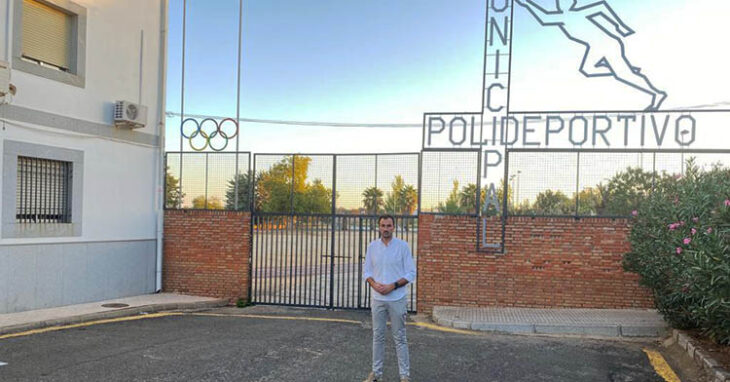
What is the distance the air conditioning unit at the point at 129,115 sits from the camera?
1188cm

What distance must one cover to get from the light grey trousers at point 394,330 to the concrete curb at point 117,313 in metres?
6.33

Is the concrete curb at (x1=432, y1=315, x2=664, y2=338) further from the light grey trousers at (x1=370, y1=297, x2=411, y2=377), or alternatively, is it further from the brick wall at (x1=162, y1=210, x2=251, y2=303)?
the brick wall at (x1=162, y1=210, x2=251, y2=303)

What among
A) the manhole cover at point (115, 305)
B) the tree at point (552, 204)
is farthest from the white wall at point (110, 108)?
the tree at point (552, 204)

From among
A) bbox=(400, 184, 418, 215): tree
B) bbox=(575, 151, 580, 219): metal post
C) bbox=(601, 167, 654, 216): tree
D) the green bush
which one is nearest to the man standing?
the green bush

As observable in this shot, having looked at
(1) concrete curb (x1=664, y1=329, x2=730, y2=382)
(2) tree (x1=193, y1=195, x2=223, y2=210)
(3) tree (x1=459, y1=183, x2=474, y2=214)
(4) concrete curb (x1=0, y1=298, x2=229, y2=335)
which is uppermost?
(3) tree (x1=459, y1=183, x2=474, y2=214)

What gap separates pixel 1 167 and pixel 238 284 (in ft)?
16.9

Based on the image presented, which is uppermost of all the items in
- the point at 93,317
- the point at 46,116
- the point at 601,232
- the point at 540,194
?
the point at 46,116

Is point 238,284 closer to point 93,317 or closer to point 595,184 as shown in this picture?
point 93,317

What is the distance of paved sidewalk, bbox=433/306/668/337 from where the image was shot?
29.5ft

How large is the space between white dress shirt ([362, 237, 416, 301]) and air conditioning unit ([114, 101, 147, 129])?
7.98 metres

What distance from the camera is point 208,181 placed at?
13.1m

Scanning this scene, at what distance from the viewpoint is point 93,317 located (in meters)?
10.1

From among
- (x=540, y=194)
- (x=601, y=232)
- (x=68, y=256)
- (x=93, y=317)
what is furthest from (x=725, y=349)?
(x=68, y=256)

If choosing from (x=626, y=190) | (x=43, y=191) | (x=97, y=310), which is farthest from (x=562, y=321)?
(x=43, y=191)
